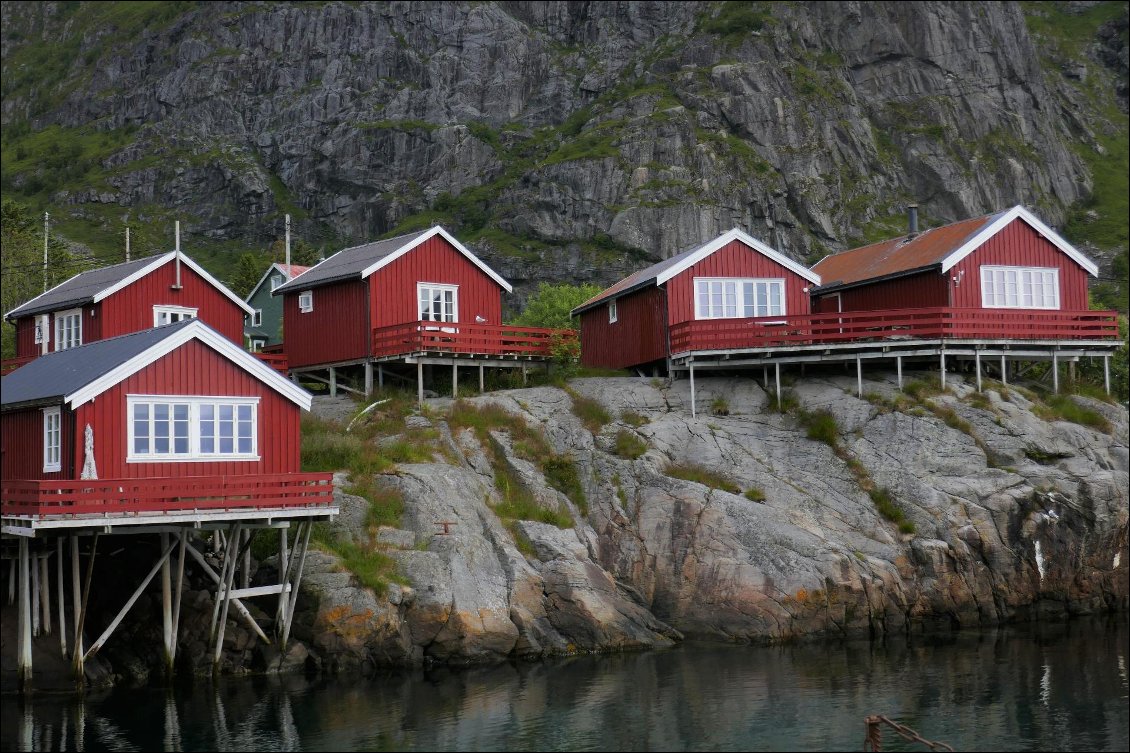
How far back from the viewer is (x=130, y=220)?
129m

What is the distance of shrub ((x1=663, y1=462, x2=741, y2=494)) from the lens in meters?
42.7

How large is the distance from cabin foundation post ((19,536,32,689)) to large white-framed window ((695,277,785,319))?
86.7 feet

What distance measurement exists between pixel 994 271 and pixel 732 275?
33.7ft

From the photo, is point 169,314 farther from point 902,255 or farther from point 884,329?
point 902,255

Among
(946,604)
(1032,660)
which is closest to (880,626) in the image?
(946,604)

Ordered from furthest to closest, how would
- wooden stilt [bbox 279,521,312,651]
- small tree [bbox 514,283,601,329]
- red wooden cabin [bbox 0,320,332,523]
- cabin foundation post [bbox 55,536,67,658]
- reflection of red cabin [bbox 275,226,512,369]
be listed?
small tree [bbox 514,283,601,329]
reflection of red cabin [bbox 275,226,512,369]
wooden stilt [bbox 279,521,312,651]
cabin foundation post [bbox 55,536,67,658]
red wooden cabin [bbox 0,320,332,523]

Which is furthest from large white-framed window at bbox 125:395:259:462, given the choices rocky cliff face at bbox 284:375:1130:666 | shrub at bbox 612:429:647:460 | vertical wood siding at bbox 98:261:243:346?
shrub at bbox 612:429:647:460

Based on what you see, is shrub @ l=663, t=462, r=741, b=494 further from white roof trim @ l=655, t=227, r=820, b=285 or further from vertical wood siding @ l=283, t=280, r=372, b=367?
vertical wood siding @ l=283, t=280, r=372, b=367

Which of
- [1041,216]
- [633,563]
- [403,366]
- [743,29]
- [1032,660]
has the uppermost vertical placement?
[743,29]

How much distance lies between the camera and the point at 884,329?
162 feet

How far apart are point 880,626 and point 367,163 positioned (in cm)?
10605

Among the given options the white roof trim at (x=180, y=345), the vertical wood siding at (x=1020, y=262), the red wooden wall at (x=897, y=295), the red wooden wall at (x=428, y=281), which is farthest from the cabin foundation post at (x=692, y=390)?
the white roof trim at (x=180, y=345)

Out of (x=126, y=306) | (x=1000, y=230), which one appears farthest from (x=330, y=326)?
(x=1000, y=230)

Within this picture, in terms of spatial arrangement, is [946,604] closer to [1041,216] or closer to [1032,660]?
[1032,660]
